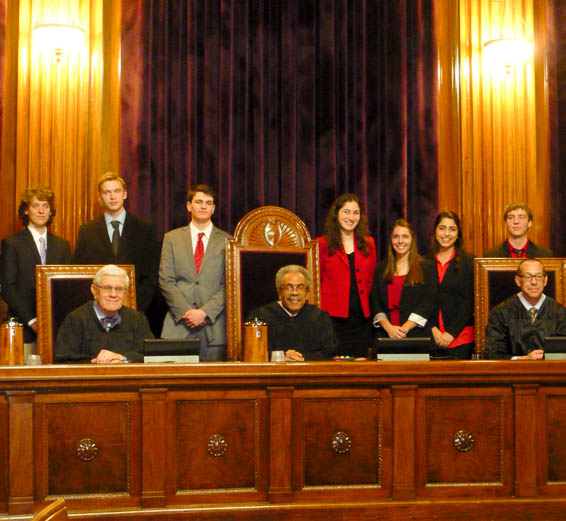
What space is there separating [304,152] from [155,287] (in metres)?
1.49

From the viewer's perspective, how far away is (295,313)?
3.86m

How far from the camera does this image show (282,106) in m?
5.42

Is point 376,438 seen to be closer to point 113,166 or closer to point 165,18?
point 113,166

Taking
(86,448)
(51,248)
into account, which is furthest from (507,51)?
(86,448)

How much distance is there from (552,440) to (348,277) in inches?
62.4

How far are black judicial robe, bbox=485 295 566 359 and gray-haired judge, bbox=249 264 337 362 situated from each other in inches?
29.8

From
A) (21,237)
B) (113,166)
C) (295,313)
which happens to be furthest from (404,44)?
(21,237)

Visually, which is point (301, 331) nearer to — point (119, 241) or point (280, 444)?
point (280, 444)

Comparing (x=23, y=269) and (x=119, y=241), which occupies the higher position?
(x=119, y=241)

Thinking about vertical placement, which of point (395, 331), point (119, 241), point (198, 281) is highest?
point (119, 241)

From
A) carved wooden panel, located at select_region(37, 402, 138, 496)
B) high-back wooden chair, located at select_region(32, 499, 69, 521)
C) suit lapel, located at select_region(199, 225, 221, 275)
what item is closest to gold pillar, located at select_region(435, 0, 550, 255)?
suit lapel, located at select_region(199, 225, 221, 275)

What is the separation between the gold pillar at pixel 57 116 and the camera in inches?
199

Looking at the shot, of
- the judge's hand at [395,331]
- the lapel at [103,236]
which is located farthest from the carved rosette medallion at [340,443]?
the lapel at [103,236]

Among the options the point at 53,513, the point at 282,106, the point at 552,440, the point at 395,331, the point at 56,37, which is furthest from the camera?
the point at 282,106
